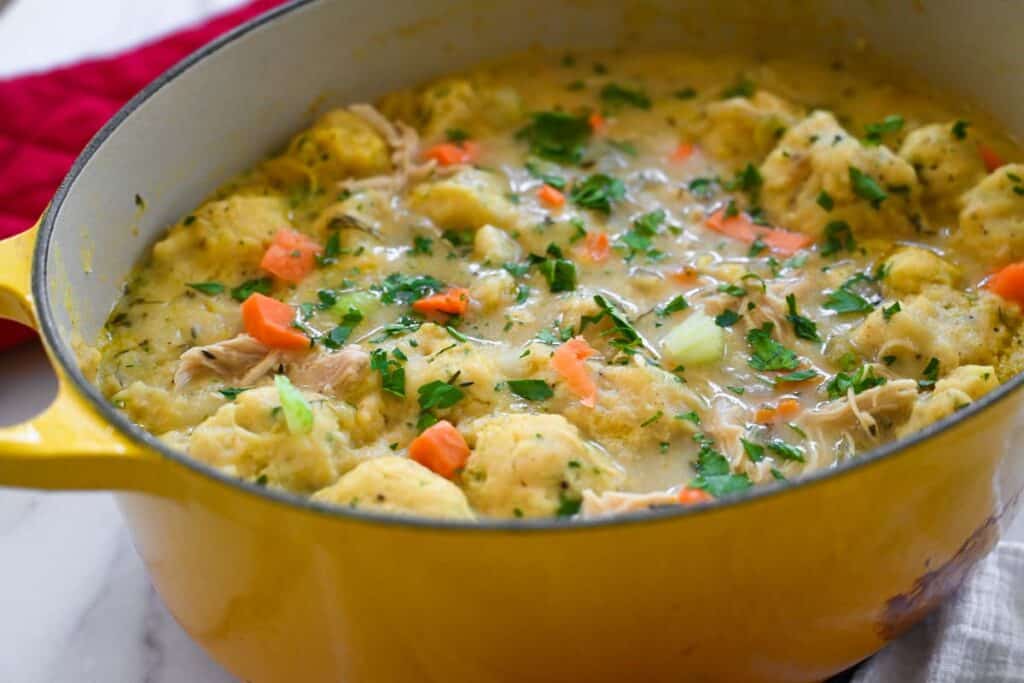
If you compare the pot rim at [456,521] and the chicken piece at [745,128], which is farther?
the chicken piece at [745,128]

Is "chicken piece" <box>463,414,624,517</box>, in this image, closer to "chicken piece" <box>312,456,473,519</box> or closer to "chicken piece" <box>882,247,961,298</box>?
"chicken piece" <box>312,456,473,519</box>

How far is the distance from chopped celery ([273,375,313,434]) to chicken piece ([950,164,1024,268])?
1403mm

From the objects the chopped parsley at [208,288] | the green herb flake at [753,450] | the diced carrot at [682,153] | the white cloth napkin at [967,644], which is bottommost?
the white cloth napkin at [967,644]

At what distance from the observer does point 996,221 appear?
2525 mm

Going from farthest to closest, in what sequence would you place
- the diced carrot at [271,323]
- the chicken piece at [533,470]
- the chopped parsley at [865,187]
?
the chopped parsley at [865,187] < the diced carrot at [271,323] < the chicken piece at [533,470]

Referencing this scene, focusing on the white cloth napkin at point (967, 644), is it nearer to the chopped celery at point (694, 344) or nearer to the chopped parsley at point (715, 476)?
the chopped parsley at point (715, 476)

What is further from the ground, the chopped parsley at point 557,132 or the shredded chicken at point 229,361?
the chopped parsley at point 557,132

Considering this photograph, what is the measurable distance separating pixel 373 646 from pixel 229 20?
2.04m

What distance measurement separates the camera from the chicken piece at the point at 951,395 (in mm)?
2027

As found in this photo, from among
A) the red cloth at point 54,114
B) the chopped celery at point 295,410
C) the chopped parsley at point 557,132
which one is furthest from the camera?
the chopped parsley at point 557,132

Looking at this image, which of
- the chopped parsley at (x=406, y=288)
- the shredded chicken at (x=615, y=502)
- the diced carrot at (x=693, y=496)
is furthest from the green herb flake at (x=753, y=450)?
the chopped parsley at (x=406, y=288)

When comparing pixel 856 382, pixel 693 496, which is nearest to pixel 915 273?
pixel 856 382

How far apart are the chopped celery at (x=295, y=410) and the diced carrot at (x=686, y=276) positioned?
33.7 inches

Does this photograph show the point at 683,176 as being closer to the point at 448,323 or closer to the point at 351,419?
the point at 448,323
